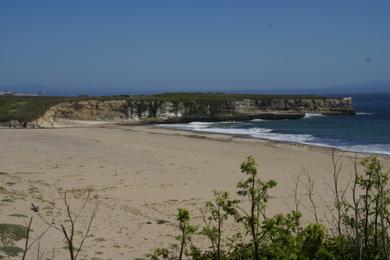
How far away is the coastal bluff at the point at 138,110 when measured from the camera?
55.9 metres

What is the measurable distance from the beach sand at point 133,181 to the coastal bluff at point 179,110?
2429cm

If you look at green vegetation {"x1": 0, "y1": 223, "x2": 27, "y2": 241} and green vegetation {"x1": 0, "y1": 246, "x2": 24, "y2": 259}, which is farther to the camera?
green vegetation {"x1": 0, "y1": 223, "x2": 27, "y2": 241}

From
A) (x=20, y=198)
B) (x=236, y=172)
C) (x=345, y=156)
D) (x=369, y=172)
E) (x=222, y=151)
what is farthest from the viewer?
(x=222, y=151)

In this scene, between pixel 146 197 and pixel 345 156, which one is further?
pixel 345 156

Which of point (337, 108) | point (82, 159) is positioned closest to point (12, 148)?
point (82, 159)

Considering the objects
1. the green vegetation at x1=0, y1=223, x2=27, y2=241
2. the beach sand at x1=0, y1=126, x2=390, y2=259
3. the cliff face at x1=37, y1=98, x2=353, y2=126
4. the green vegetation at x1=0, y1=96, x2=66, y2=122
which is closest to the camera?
the green vegetation at x1=0, y1=223, x2=27, y2=241

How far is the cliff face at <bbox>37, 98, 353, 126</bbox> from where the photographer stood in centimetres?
5897

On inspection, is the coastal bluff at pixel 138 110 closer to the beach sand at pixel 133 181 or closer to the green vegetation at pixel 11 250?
the beach sand at pixel 133 181

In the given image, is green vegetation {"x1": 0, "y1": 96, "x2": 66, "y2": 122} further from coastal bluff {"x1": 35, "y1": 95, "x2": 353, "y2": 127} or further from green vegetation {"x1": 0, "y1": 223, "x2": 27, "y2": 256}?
green vegetation {"x1": 0, "y1": 223, "x2": 27, "y2": 256}

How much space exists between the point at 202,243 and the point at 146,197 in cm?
541

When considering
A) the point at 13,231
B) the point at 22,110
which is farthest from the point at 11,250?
the point at 22,110

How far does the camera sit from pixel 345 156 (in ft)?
90.3

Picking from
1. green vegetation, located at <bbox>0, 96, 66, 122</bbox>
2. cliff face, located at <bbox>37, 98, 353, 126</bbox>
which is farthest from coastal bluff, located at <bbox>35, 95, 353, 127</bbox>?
green vegetation, located at <bbox>0, 96, 66, 122</bbox>

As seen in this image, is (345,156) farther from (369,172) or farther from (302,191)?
(369,172)
